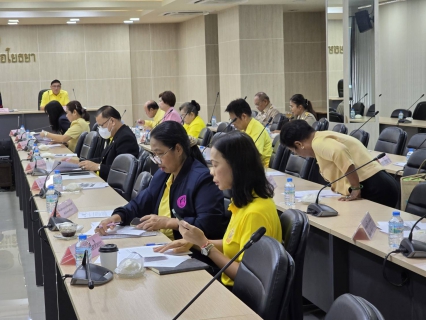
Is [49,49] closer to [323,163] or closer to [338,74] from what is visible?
[338,74]

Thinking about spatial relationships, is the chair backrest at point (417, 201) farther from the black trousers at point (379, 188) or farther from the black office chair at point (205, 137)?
the black office chair at point (205, 137)

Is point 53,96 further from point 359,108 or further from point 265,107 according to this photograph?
point 359,108

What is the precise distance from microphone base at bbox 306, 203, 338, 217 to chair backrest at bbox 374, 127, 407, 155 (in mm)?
2604

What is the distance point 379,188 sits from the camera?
423 cm

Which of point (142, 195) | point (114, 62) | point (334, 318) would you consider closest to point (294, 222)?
point (334, 318)

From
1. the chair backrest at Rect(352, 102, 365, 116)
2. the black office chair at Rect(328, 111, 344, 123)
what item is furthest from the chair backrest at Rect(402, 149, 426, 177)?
the black office chair at Rect(328, 111, 344, 123)

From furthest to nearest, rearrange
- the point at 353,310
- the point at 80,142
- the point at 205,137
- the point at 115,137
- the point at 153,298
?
the point at 205,137 → the point at 80,142 → the point at 115,137 → the point at 153,298 → the point at 353,310

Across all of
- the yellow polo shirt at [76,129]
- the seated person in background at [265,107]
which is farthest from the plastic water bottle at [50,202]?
the seated person in background at [265,107]

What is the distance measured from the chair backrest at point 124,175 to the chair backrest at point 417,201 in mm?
1987

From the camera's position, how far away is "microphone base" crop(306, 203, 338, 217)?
3.56m

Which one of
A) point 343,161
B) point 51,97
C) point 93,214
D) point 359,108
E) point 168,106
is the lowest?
point 93,214

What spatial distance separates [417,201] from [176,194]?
1281 mm

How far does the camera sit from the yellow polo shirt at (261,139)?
624 cm

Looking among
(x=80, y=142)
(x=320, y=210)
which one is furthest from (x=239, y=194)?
(x=80, y=142)
